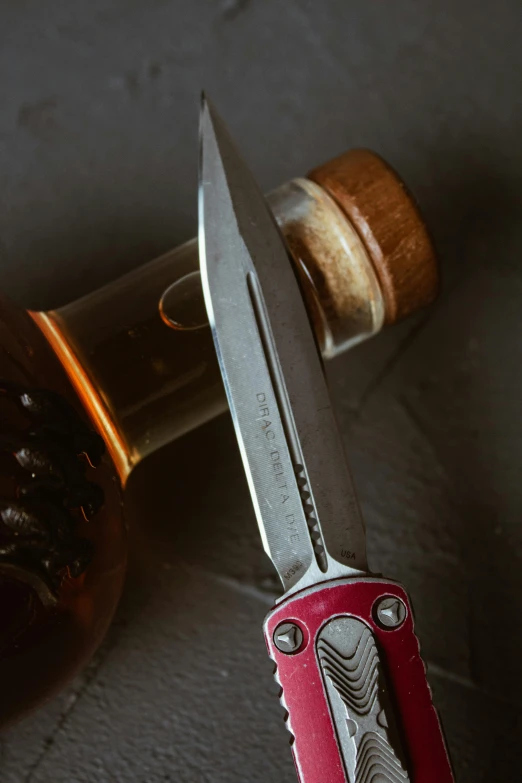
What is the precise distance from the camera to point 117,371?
0.48 m

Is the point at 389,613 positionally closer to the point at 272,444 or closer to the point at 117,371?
the point at 272,444

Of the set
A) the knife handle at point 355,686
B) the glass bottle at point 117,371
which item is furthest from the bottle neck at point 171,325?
the knife handle at point 355,686

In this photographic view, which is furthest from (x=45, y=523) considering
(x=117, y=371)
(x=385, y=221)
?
(x=385, y=221)

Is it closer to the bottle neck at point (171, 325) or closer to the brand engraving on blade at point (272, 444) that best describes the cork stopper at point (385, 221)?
the bottle neck at point (171, 325)

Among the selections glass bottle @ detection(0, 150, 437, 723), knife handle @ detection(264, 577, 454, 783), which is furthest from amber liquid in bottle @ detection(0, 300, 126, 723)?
knife handle @ detection(264, 577, 454, 783)

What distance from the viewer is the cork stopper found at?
47 cm

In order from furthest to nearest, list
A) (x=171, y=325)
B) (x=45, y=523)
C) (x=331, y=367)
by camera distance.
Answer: (x=331, y=367) → (x=171, y=325) → (x=45, y=523)

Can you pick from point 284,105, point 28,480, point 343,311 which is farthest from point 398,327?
point 28,480

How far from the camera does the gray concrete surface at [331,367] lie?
56cm

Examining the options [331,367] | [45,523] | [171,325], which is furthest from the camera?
[331,367]

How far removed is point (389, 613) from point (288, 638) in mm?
59

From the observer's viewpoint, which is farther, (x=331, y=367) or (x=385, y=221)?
(x=331, y=367)

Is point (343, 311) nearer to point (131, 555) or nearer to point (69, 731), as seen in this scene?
point (131, 555)

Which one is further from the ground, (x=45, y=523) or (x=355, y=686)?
(x=45, y=523)
